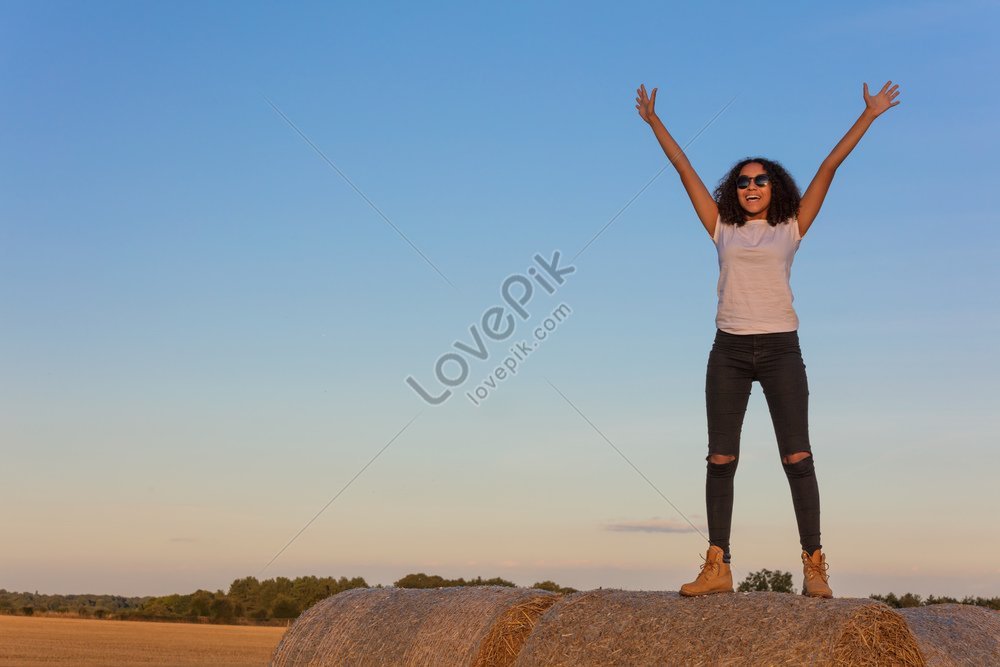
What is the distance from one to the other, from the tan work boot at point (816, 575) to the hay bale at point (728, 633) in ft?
0.19

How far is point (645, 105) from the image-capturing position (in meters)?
6.57

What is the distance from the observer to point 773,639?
6062 millimetres

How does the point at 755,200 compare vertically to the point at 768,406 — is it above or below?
above

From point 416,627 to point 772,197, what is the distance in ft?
14.8

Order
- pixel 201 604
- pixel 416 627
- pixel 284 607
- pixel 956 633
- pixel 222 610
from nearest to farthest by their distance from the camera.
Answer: pixel 956 633
pixel 416 627
pixel 284 607
pixel 222 610
pixel 201 604

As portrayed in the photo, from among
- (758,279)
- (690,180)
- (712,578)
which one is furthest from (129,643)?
(758,279)

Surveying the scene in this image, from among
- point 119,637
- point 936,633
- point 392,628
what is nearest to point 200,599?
point 119,637

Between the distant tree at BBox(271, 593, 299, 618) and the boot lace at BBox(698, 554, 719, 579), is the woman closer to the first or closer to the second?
the boot lace at BBox(698, 554, 719, 579)

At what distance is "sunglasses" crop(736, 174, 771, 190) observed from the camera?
6234 mm

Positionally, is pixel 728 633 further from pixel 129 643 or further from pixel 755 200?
pixel 129 643

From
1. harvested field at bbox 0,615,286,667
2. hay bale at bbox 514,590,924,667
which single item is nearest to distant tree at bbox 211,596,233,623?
harvested field at bbox 0,615,286,667

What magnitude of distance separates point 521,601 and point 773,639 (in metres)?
2.81

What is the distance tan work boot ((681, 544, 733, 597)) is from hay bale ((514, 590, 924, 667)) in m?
0.11

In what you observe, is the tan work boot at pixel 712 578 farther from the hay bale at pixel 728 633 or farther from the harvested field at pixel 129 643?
the harvested field at pixel 129 643
